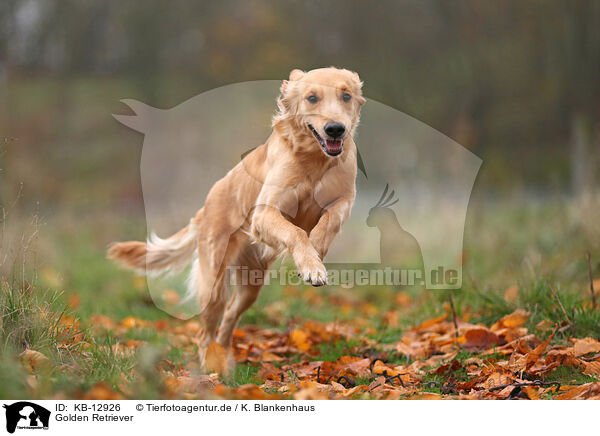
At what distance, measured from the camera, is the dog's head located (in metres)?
3.11

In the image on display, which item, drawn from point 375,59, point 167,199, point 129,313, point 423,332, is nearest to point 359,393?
point 423,332

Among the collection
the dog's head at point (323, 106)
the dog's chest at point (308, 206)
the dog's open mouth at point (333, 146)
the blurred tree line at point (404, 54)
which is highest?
the blurred tree line at point (404, 54)

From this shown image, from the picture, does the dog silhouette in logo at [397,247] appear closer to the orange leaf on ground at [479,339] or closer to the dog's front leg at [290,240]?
the orange leaf on ground at [479,339]

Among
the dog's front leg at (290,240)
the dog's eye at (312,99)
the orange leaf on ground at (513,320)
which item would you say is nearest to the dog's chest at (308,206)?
the dog's front leg at (290,240)

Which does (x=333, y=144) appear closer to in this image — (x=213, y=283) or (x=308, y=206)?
(x=308, y=206)

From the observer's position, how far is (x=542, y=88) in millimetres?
9617

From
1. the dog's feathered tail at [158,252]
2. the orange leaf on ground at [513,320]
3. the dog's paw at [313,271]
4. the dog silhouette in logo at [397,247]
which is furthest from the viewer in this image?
the dog silhouette in logo at [397,247]

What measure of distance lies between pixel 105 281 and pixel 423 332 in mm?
3677

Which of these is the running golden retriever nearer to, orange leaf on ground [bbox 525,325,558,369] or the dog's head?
the dog's head

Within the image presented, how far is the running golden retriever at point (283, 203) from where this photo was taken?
125 inches

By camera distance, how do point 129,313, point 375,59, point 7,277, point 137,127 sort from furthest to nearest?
point 375,59 < point 129,313 < point 137,127 < point 7,277

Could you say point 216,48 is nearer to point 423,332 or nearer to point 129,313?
point 129,313
